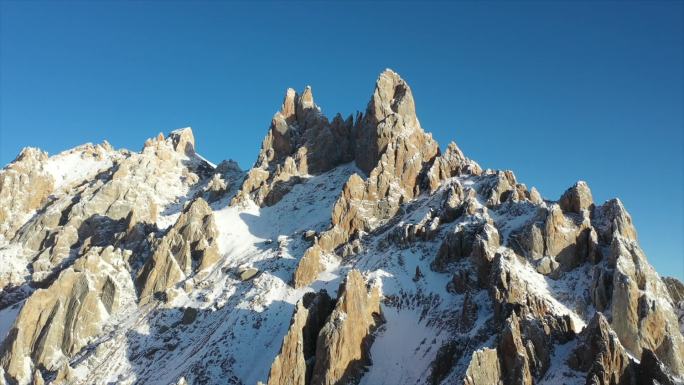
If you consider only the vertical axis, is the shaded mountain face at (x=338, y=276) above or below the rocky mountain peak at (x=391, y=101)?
below

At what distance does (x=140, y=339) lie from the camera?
82375 millimetres

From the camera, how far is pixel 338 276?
8212 centimetres

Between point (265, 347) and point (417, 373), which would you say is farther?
point (265, 347)

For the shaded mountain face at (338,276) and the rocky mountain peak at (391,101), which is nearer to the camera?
the shaded mountain face at (338,276)

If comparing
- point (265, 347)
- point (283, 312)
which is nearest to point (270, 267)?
point (283, 312)

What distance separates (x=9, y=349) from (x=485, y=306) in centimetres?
7404

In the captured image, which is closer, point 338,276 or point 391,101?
point 338,276

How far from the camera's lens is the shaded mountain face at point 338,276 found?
191 feet

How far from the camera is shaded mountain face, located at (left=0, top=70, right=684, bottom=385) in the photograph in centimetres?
5812

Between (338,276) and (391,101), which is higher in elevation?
(391,101)

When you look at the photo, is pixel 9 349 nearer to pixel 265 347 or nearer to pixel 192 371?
pixel 192 371

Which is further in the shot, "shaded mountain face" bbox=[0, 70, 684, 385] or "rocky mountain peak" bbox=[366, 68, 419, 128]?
"rocky mountain peak" bbox=[366, 68, 419, 128]

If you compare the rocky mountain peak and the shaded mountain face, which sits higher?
the rocky mountain peak

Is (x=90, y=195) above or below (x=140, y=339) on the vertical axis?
above
